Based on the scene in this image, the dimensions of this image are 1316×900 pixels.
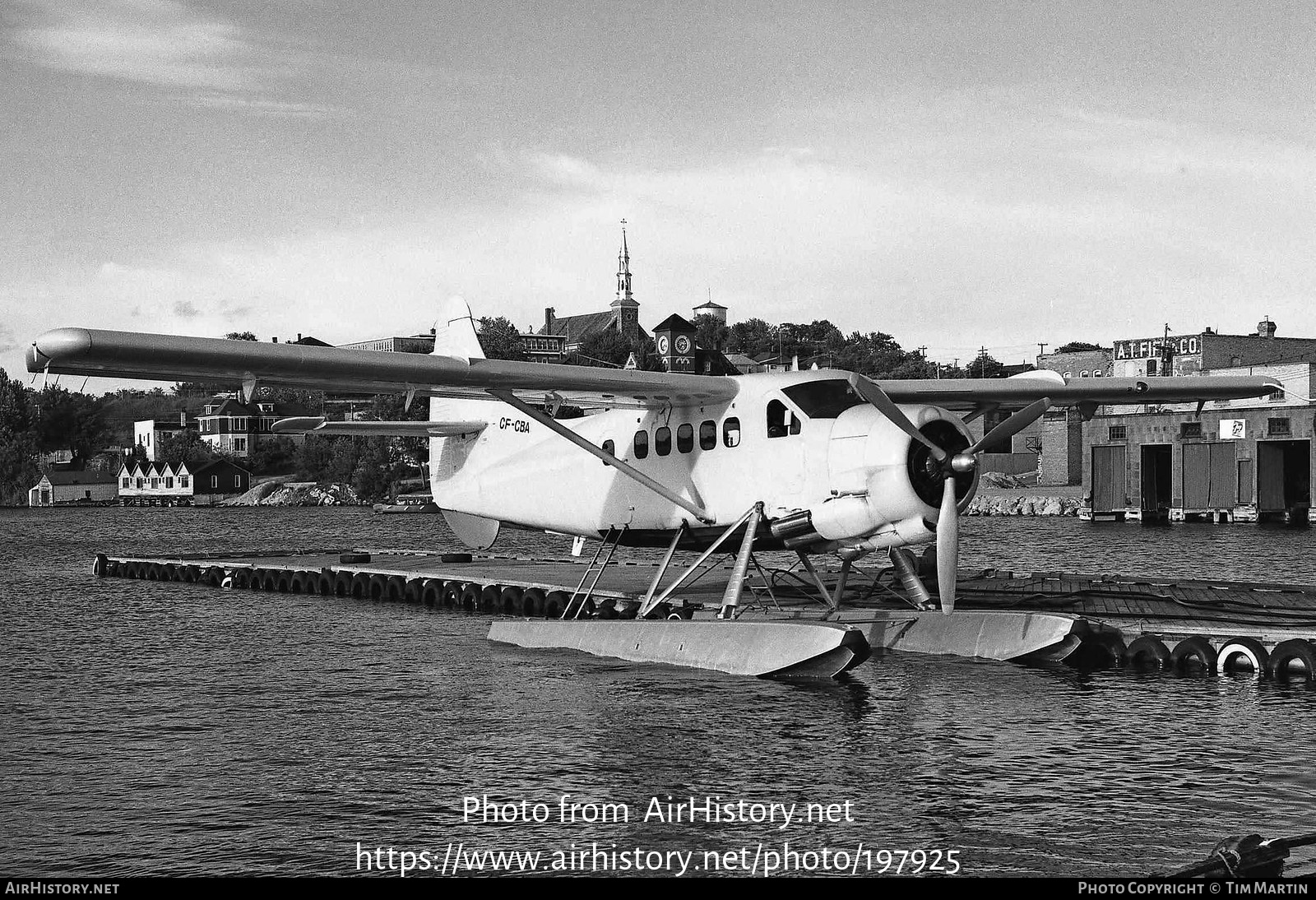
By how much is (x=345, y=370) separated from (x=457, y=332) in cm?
583

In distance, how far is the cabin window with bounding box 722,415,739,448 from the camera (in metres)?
16.3

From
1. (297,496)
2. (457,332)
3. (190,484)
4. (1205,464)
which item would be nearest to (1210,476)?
(1205,464)

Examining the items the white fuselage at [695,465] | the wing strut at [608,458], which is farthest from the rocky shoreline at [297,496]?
the wing strut at [608,458]

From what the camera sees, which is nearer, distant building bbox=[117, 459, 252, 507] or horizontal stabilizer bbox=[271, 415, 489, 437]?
horizontal stabilizer bbox=[271, 415, 489, 437]

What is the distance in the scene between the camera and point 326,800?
10.9 m

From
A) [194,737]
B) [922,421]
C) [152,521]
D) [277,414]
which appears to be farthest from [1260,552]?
[277,414]

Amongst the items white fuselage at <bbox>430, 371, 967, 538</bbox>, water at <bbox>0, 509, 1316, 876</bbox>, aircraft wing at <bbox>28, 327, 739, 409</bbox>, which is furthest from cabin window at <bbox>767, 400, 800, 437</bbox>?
water at <bbox>0, 509, 1316, 876</bbox>

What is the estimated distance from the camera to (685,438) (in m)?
17.0

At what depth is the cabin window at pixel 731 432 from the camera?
16.3 metres

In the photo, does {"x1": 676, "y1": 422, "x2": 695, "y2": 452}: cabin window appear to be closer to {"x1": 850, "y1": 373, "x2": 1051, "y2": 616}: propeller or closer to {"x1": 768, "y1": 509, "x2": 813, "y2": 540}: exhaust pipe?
{"x1": 768, "y1": 509, "x2": 813, "y2": 540}: exhaust pipe

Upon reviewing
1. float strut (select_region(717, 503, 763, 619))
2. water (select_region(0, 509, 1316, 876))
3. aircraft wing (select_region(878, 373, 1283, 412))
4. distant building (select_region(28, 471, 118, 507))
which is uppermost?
aircraft wing (select_region(878, 373, 1283, 412))

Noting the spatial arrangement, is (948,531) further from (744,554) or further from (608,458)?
(608,458)

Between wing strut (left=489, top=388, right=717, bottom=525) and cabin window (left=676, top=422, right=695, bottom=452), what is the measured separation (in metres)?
0.57

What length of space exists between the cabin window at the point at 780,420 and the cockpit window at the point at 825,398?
0.19m
